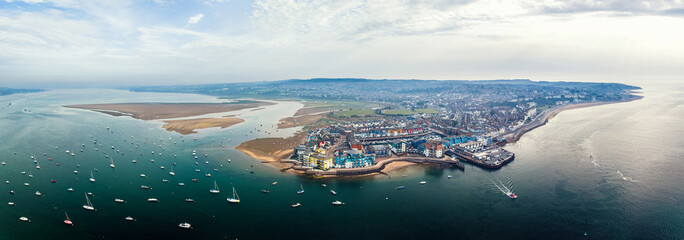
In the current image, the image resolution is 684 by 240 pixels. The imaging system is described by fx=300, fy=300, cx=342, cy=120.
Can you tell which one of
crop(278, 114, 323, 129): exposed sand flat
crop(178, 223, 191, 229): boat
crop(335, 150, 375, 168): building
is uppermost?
crop(278, 114, 323, 129): exposed sand flat

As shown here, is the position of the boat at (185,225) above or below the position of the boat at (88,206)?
below

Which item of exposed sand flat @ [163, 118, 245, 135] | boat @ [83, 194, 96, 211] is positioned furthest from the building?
exposed sand flat @ [163, 118, 245, 135]

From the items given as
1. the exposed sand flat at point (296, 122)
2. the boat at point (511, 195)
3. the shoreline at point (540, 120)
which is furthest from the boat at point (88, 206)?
the shoreline at point (540, 120)

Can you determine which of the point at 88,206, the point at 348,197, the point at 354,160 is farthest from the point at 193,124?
the point at 348,197

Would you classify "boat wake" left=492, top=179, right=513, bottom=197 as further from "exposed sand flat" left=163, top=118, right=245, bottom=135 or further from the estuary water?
"exposed sand flat" left=163, top=118, right=245, bottom=135

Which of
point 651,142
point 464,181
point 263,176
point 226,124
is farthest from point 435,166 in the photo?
point 226,124

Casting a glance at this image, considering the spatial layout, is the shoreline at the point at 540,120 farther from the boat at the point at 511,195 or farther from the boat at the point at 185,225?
the boat at the point at 185,225

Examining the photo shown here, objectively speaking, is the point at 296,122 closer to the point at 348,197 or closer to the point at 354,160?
the point at 354,160
